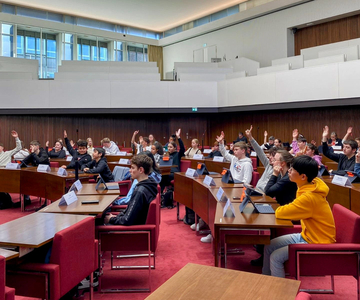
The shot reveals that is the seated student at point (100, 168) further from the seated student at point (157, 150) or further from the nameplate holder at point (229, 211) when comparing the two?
the nameplate holder at point (229, 211)

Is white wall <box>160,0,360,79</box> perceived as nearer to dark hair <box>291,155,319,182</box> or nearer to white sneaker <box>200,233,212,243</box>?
white sneaker <box>200,233,212,243</box>

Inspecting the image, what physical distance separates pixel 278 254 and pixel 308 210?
1.42 feet

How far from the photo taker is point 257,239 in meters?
2.80

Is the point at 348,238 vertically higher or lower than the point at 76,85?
lower

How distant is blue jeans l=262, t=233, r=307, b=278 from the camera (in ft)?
9.01

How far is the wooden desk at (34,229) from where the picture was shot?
88.0 inches

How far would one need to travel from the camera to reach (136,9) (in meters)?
16.3

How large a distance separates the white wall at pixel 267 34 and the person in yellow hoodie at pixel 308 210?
38.2ft

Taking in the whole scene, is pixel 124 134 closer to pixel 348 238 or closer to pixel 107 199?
pixel 107 199

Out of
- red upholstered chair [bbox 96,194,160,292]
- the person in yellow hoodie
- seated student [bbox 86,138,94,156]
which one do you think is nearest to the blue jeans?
the person in yellow hoodie

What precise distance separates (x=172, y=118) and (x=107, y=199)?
11608mm

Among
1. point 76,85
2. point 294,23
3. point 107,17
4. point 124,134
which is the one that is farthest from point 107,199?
point 107,17

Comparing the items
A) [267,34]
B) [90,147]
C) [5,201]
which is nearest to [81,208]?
[5,201]

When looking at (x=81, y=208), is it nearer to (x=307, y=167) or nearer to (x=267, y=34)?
(x=307, y=167)
